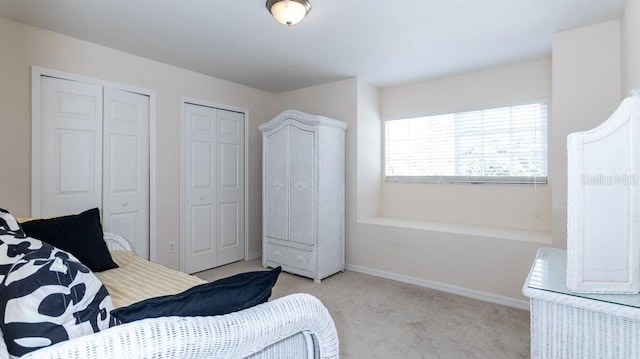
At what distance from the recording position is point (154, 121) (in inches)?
128

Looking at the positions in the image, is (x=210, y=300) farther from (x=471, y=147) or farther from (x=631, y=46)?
(x=471, y=147)

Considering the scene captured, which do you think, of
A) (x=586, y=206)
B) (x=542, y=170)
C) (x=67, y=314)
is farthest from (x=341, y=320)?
(x=542, y=170)

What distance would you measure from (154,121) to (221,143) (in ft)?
2.70

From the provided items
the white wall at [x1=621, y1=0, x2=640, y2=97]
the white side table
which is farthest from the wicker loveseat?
the white wall at [x1=621, y1=0, x2=640, y2=97]

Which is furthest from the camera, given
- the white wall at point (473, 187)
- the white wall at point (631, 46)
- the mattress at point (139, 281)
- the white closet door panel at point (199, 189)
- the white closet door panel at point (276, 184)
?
the white closet door panel at point (276, 184)

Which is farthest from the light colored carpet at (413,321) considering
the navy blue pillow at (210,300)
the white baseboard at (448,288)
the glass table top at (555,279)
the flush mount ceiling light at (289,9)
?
the flush mount ceiling light at (289,9)

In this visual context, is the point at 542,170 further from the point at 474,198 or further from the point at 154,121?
the point at 154,121

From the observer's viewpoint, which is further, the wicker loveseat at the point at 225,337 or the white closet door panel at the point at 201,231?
the white closet door panel at the point at 201,231

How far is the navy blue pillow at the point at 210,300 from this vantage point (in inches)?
35.1

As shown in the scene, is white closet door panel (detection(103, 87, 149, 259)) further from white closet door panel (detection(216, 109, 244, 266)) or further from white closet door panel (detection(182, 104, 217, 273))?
white closet door panel (detection(216, 109, 244, 266))

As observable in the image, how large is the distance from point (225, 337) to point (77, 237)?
1803 millimetres

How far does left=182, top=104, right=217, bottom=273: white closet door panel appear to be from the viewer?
11.7ft

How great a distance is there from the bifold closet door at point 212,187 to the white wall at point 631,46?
364 centimetres

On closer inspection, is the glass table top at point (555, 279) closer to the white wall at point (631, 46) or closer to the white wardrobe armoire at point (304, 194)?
the white wall at point (631, 46)
